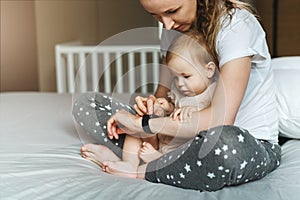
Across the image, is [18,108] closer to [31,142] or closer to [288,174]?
[31,142]

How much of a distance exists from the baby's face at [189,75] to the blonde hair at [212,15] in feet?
0.19

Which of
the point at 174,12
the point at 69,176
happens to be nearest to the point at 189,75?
the point at 174,12

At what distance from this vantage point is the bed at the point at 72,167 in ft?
3.61

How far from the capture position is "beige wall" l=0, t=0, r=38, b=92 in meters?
3.50

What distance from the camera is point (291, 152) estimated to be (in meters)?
1.45

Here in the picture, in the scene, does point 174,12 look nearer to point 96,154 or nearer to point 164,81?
point 164,81

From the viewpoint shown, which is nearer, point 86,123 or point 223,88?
point 223,88

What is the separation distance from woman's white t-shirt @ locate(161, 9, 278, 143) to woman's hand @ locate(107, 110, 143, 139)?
0.25m

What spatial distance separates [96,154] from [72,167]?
5.4 inches

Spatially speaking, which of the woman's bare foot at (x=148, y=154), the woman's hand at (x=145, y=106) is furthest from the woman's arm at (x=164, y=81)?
the woman's bare foot at (x=148, y=154)

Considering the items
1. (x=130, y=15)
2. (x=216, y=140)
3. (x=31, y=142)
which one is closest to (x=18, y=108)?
(x=31, y=142)

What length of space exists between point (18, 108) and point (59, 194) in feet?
3.36

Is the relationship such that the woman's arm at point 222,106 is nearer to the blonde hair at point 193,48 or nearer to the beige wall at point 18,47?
the blonde hair at point 193,48

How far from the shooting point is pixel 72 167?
1.29 meters
